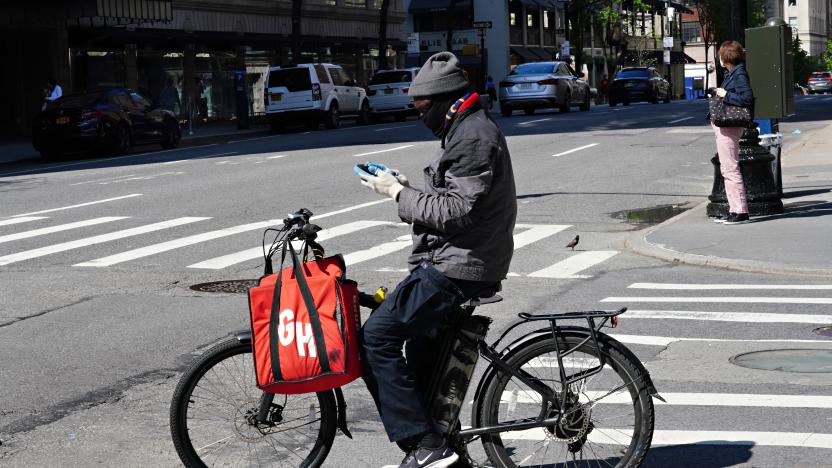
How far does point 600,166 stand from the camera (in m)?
22.3

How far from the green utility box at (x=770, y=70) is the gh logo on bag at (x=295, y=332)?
1029 centimetres

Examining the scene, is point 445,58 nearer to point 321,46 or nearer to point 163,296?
point 163,296

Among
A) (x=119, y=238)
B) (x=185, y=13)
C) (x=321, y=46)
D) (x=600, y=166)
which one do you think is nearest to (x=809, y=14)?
(x=321, y=46)

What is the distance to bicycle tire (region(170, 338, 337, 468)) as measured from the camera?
500 cm

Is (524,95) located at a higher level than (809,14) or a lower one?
lower

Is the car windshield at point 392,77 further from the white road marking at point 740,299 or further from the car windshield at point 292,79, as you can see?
the white road marking at point 740,299

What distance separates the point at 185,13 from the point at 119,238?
34301 millimetres

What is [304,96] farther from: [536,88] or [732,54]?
[732,54]

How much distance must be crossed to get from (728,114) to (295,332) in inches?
382

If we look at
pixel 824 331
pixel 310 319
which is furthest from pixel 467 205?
pixel 824 331

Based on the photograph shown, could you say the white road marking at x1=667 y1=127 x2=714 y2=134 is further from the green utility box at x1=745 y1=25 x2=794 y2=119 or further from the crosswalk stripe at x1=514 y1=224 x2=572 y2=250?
the crosswalk stripe at x1=514 y1=224 x2=572 y2=250

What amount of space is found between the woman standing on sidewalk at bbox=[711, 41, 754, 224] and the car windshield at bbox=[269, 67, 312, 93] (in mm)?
26335

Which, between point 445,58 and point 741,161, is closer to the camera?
point 445,58

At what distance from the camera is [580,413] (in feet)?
16.4
